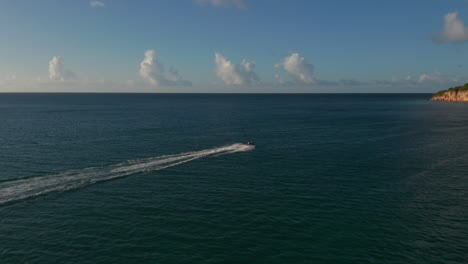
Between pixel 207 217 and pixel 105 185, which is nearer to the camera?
pixel 207 217

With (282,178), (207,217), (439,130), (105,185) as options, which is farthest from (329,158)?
(439,130)

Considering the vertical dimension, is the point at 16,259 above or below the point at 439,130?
below

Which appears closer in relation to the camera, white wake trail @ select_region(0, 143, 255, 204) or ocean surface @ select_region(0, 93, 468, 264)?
ocean surface @ select_region(0, 93, 468, 264)

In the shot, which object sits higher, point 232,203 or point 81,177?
point 81,177

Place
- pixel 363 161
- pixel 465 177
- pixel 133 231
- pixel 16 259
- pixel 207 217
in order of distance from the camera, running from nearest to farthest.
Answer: pixel 16 259 < pixel 133 231 < pixel 207 217 < pixel 465 177 < pixel 363 161

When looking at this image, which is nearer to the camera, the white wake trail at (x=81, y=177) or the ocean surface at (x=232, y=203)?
the ocean surface at (x=232, y=203)

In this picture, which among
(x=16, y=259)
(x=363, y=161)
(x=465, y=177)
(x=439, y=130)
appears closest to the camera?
(x=16, y=259)

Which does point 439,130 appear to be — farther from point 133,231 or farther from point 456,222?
point 133,231

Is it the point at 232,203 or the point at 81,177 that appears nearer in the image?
the point at 232,203
